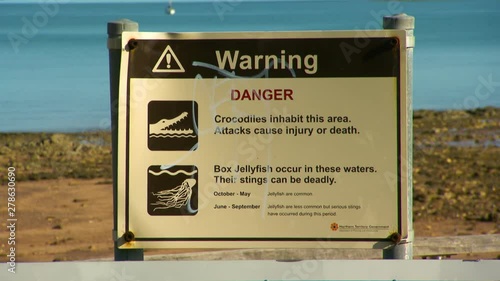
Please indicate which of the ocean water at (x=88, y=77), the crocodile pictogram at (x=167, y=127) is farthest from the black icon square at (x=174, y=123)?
the ocean water at (x=88, y=77)

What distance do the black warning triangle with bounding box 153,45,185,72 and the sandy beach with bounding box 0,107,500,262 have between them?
4558 mm

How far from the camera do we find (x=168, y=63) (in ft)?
12.0

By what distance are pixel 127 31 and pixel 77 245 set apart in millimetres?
6648

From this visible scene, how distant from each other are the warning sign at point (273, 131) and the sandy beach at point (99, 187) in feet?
13.7

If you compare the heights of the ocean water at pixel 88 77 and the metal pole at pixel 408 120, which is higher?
the ocean water at pixel 88 77

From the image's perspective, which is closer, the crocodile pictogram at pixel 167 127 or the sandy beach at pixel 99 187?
the crocodile pictogram at pixel 167 127

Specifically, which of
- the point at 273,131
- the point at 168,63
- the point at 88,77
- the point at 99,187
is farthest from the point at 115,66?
the point at 88,77

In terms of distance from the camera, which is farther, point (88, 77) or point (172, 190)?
point (88, 77)

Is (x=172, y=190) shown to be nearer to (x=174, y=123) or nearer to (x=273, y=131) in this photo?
(x=174, y=123)

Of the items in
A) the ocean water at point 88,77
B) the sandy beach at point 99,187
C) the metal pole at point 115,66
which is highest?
the ocean water at point 88,77

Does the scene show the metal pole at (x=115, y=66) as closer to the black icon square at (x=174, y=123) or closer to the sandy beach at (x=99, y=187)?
the black icon square at (x=174, y=123)

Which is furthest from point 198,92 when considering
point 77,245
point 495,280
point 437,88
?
point 437,88

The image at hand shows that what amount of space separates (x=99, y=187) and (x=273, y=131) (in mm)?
10336

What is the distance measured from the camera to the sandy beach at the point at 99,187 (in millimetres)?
10250
